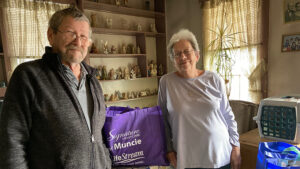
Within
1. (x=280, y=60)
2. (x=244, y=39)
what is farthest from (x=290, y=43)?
(x=244, y=39)

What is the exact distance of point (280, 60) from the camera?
2398mm

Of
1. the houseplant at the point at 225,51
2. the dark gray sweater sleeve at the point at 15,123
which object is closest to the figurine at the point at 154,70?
the houseplant at the point at 225,51

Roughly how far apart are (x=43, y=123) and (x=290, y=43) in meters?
2.65

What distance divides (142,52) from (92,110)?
8.43 ft

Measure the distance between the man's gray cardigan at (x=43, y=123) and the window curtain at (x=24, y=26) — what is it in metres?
1.94

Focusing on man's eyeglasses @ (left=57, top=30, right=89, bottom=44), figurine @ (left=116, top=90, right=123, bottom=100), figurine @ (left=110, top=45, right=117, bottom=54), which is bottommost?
figurine @ (left=116, top=90, right=123, bottom=100)

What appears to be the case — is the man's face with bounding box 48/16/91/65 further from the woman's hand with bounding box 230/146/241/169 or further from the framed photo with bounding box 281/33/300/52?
the framed photo with bounding box 281/33/300/52

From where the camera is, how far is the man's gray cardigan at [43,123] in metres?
0.73

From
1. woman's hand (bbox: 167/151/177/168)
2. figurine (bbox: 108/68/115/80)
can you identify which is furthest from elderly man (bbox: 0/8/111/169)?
figurine (bbox: 108/68/115/80)

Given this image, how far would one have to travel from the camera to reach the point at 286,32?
7.59ft

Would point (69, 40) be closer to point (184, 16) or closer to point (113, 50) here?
point (113, 50)

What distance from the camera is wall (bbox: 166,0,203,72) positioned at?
3331 mm

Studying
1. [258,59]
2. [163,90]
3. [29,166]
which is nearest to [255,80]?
[258,59]

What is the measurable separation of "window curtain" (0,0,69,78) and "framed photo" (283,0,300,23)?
291 cm
